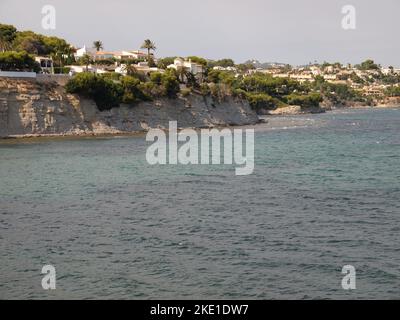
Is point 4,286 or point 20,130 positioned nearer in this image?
point 4,286

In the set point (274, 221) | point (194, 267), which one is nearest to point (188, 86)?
point (274, 221)

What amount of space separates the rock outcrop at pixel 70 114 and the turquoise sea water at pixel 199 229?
83.4ft

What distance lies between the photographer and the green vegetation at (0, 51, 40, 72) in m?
83.8

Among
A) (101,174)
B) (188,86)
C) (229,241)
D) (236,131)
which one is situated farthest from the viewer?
(188,86)

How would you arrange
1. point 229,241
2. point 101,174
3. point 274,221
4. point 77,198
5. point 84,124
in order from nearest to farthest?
point 229,241 < point 274,221 < point 77,198 < point 101,174 < point 84,124

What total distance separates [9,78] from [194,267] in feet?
203

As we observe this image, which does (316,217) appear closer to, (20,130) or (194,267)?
(194,267)

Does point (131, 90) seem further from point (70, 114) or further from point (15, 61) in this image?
point (15, 61)

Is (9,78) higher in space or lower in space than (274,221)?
higher

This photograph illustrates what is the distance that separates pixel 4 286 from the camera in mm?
21062

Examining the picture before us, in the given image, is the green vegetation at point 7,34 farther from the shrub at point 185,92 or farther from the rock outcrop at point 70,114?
the shrub at point 185,92

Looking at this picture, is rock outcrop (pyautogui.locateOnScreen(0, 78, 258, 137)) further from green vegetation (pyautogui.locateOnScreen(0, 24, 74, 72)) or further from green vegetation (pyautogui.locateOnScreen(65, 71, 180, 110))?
green vegetation (pyautogui.locateOnScreen(0, 24, 74, 72))

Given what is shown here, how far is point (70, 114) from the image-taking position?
80750 mm

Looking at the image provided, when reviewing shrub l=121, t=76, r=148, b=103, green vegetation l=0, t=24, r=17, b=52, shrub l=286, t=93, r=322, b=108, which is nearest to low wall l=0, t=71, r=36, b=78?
shrub l=121, t=76, r=148, b=103
